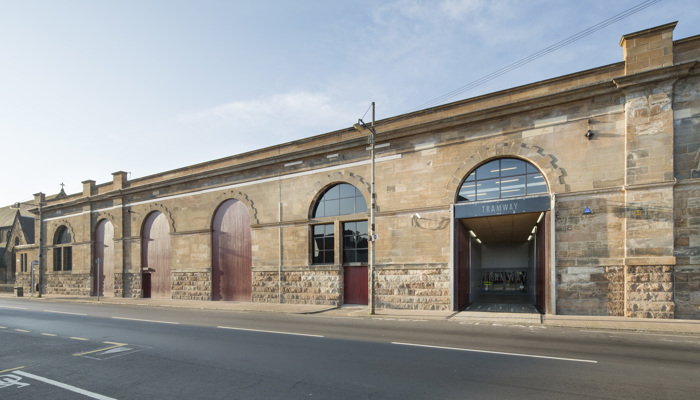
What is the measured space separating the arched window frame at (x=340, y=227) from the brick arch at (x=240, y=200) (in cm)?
441

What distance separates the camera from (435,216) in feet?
64.8

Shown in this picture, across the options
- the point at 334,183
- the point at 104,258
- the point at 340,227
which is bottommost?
the point at 104,258

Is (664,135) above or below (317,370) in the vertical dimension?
above

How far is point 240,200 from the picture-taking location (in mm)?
27438

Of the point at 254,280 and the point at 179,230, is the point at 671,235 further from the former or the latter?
the point at 179,230

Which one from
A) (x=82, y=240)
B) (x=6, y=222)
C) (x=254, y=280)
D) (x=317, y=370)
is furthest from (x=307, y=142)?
(x=6, y=222)

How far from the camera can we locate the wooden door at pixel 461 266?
19.4 metres

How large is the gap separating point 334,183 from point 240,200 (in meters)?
7.47

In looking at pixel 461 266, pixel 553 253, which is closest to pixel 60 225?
pixel 461 266

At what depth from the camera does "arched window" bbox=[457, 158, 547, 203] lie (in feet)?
58.6

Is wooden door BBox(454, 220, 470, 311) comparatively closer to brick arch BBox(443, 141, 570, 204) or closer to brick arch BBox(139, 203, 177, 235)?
brick arch BBox(443, 141, 570, 204)

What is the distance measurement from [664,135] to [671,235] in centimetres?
366

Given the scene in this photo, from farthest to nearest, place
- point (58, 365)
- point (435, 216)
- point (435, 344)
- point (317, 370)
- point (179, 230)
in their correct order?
point (179, 230), point (435, 216), point (435, 344), point (58, 365), point (317, 370)

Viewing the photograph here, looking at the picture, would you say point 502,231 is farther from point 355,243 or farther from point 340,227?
point 340,227
